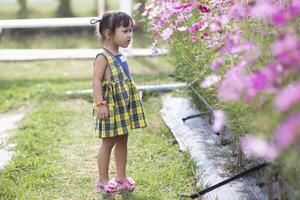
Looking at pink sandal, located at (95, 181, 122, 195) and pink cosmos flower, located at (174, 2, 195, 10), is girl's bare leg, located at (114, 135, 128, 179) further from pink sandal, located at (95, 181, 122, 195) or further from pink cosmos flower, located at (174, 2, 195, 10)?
pink cosmos flower, located at (174, 2, 195, 10)

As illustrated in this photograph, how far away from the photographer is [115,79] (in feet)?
11.2

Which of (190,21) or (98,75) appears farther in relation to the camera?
(190,21)

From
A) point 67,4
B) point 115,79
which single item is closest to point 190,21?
point 115,79

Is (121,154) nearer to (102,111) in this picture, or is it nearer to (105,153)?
(105,153)

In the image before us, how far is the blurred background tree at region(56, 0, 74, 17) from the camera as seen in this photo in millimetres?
8047

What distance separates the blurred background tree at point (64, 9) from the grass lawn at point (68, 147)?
146cm

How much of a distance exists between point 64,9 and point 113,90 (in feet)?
16.1

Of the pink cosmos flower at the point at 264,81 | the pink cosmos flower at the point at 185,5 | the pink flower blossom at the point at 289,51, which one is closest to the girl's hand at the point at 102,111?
the pink cosmos flower at the point at 185,5

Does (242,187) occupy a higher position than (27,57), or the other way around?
(242,187)

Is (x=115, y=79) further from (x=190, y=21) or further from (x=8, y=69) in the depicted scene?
(x=8, y=69)

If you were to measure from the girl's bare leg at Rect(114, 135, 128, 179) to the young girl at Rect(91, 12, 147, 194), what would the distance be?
0.03 metres

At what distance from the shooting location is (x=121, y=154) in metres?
3.58

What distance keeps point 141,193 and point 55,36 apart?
18.8 feet

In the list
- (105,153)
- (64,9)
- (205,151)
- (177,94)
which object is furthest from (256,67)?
(64,9)
